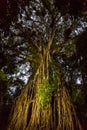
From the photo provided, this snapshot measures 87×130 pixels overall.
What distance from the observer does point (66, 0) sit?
23.1ft

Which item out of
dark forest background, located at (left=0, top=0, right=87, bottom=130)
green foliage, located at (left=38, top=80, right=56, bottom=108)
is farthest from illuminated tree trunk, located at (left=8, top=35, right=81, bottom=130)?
dark forest background, located at (left=0, top=0, right=87, bottom=130)

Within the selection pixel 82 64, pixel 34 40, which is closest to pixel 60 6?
pixel 34 40

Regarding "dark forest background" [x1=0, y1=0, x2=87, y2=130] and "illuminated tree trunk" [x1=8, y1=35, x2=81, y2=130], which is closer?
"illuminated tree trunk" [x1=8, y1=35, x2=81, y2=130]

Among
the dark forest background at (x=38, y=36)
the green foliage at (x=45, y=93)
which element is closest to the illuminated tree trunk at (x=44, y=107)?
the green foliage at (x=45, y=93)

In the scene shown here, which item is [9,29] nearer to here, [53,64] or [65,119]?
[53,64]

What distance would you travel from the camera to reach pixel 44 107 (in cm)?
611

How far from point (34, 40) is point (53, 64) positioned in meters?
0.88

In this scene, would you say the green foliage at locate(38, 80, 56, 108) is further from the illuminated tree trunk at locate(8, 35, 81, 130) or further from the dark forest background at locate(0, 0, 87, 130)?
the dark forest background at locate(0, 0, 87, 130)

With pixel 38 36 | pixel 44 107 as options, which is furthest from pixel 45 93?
pixel 38 36

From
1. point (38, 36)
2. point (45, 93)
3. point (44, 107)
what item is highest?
point (38, 36)

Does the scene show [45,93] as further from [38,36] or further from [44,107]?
[38,36]

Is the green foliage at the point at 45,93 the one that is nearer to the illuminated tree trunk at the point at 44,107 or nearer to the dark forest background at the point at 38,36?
the illuminated tree trunk at the point at 44,107

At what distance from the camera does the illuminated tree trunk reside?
605cm

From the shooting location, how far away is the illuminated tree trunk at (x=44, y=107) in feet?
19.8
